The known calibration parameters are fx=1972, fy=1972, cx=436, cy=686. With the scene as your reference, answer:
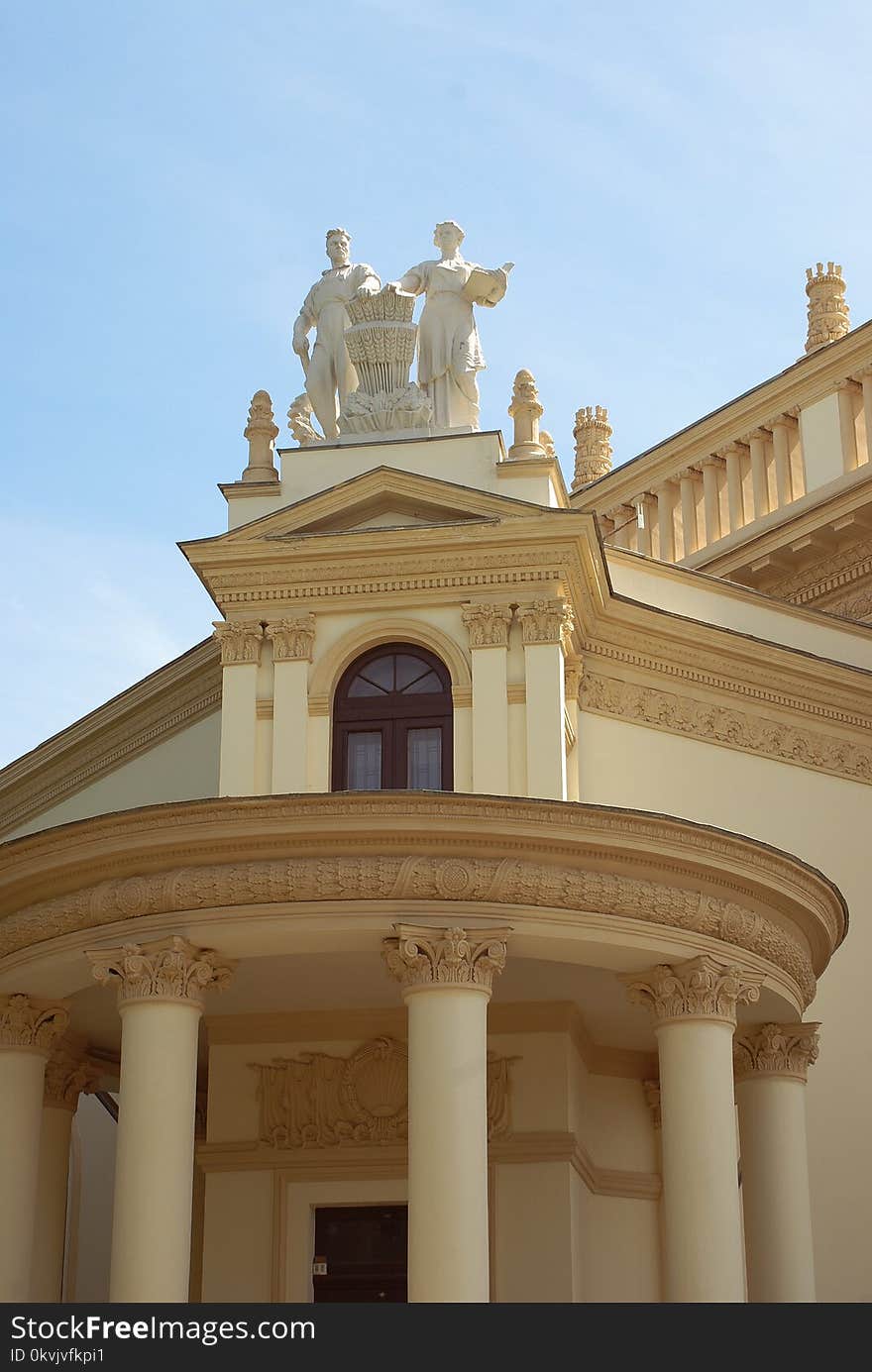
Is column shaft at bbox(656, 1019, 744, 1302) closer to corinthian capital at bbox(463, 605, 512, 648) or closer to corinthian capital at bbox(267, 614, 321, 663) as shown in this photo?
corinthian capital at bbox(463, 605, 512, 648)

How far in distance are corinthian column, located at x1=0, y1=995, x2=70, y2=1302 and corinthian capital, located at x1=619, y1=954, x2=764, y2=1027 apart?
557 centimetres

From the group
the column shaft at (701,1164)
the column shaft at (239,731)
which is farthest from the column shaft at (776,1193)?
the column shaft at (239,731)

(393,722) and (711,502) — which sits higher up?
(711,502)

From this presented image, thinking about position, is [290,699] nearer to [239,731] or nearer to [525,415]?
[239,731]

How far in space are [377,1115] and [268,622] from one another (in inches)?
275

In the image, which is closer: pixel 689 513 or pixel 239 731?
pixel 239 731

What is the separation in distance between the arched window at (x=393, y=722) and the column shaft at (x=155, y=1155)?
707cm

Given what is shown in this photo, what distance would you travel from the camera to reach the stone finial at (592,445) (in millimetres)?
39969

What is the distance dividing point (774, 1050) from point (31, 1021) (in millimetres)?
7230

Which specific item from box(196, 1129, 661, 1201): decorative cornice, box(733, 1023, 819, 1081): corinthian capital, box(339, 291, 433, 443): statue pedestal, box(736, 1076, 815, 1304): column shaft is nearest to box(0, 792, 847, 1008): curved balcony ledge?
box(733, 1023, 819, 1081): corinthian capital

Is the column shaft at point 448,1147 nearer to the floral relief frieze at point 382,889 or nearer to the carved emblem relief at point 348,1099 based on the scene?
the floral relief frieze at point 382,889

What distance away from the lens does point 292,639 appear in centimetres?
2447

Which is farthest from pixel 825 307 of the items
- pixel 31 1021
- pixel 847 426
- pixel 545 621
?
pixel 31 1021

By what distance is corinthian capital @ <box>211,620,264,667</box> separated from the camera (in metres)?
24.6
